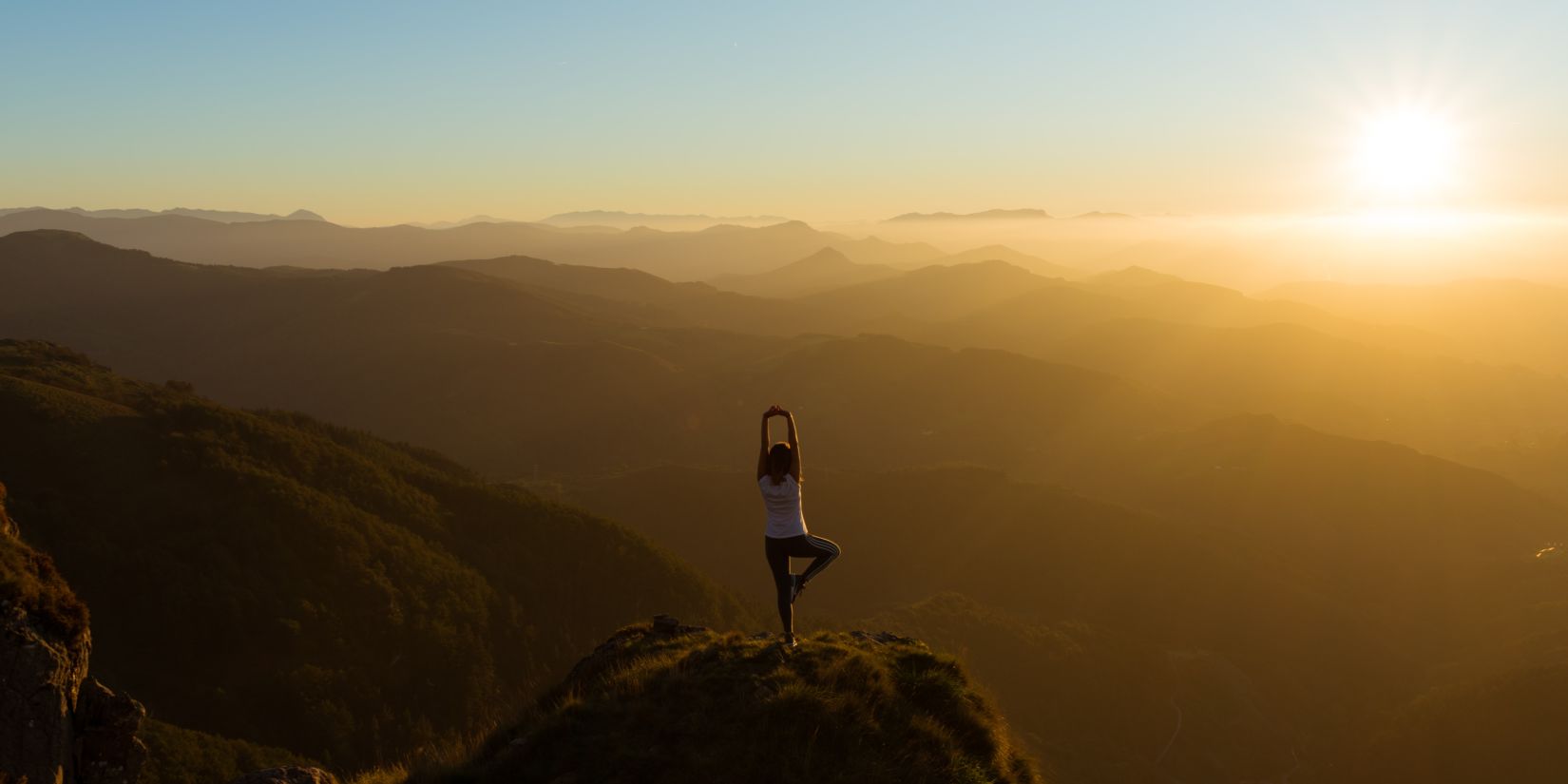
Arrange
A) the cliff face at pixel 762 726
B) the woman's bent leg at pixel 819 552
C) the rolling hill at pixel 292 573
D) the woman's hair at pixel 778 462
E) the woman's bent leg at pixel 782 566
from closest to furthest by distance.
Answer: the cliff face at pixel 762 726
the woman's hair at pixel 778 462
the woman's bent leg at pixel 782 566
the woman's bent leg at pixel 819 552
the rolling hill at pixel 292 573

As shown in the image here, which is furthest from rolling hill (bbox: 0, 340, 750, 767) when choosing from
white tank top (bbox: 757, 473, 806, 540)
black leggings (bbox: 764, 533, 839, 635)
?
white tank top (bbox: 757, 473, 806, 540)

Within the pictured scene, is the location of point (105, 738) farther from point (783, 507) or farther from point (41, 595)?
point (783, 507)

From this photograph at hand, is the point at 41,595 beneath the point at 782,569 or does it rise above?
beneath

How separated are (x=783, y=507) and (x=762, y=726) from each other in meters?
2.91

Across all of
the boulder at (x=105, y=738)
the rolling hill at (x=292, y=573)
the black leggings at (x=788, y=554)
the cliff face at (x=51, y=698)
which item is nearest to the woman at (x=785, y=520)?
the black leggings at (x=788, y=554)

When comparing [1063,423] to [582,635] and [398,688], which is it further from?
[398,688]

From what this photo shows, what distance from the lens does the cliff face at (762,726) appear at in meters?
9.25

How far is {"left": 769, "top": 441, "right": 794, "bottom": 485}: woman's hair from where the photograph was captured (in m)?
11.3

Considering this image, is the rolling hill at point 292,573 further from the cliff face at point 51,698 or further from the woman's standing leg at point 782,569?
the woman's standing leg at point 782,569

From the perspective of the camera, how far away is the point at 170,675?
1294 inches

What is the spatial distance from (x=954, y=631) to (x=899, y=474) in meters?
38.4

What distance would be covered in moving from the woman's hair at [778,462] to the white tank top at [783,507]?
7 cm

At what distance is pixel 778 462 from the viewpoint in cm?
1140

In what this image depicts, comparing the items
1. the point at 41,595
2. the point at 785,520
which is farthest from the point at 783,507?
the point at 41,595
